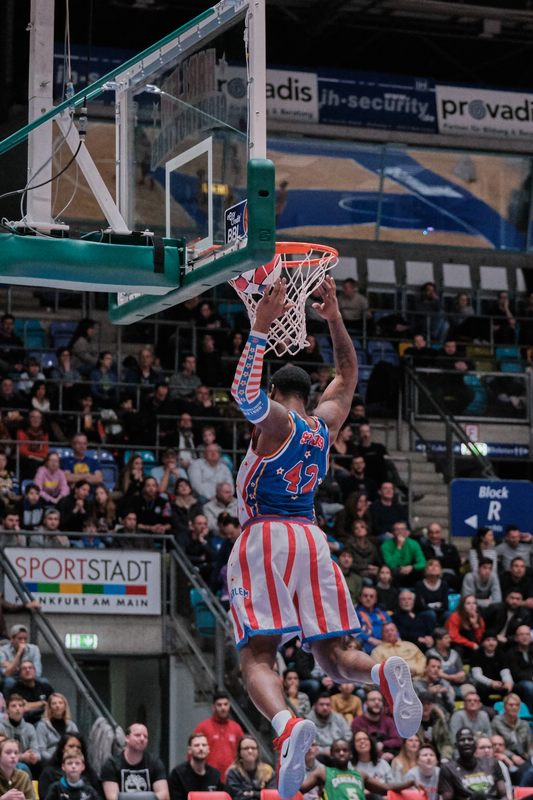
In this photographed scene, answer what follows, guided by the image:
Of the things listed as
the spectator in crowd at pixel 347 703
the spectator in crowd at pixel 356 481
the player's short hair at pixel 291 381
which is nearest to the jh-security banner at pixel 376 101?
the spectator in crowd at pixel 356 481

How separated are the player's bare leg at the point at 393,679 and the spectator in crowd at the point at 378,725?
800 cm

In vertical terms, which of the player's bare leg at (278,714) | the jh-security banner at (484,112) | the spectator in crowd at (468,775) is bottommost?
the spectator in crowd at (468,775)

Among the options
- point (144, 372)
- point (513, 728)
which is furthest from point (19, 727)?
point (144, 372)

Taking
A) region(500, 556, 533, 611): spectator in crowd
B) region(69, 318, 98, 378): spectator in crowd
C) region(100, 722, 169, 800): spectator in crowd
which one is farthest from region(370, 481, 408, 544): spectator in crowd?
region(100, 722, 169, 800): spectator in crowd

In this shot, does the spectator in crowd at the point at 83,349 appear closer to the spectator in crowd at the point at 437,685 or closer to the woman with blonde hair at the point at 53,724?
the spectator in crowd at the point at 437,685

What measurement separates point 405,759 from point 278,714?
27.9 ft

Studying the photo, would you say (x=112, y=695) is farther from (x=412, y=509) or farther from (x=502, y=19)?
(x=502, y=19)

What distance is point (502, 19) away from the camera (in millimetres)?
28312

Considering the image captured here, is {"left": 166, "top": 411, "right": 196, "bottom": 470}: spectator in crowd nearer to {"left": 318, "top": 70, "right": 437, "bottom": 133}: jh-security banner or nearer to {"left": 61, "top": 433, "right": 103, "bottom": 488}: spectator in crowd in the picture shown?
{"left": 61, "top": 433, "right": 103, "bottom": 488}: spectator in crowd

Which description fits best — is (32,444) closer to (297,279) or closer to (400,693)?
(297,279)

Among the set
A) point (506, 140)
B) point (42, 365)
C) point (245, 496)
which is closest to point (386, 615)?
point (42, 365)

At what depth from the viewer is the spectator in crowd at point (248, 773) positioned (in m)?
15.4

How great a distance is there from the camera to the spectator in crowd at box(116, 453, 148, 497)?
1946 centimetres

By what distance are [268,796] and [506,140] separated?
16.7 meters
